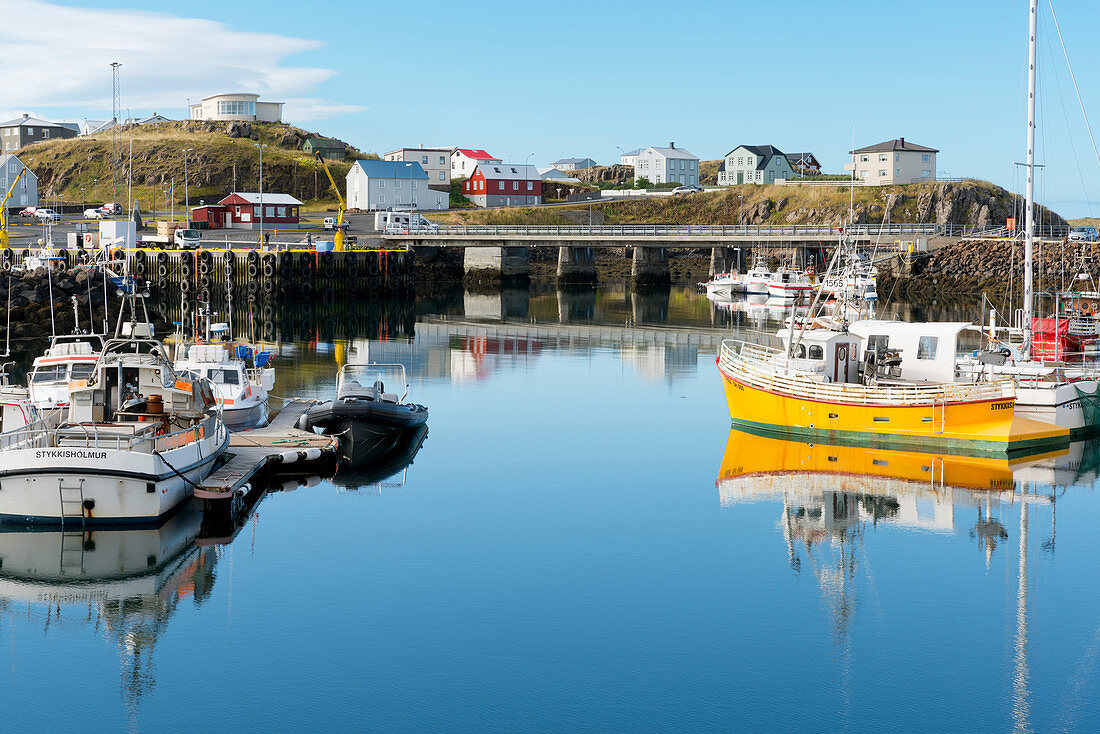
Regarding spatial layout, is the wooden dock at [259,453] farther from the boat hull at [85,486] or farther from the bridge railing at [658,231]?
the bridge railing at [658,231]

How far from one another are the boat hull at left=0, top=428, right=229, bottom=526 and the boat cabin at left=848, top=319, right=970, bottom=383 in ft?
59.8

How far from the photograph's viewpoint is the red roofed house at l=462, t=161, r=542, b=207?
413 feet

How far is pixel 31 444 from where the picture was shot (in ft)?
68.3

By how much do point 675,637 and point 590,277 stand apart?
81483mm

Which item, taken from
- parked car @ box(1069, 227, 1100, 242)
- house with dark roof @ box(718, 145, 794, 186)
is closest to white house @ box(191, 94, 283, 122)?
house with dark roof @ box(718, 145, 794, 186)

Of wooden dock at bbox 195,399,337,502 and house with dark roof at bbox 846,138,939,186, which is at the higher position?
house with dark roof at bbox 846,138,939,186

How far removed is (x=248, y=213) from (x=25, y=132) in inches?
3128

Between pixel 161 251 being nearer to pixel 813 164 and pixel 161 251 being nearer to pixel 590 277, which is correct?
pixel 590 277

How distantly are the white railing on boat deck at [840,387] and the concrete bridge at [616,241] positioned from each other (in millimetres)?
50611

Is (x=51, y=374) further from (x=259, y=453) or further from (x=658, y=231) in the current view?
(x=658, y=231)

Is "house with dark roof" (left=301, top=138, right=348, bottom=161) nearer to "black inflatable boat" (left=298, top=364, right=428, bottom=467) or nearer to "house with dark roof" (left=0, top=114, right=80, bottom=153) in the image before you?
"house with dark roof" (left=0, top=114, right=80, bottom=153)

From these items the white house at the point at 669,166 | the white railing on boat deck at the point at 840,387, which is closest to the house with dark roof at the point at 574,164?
the white house at the point at 669,166

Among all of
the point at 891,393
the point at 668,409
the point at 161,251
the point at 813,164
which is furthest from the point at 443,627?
the point at 813,164

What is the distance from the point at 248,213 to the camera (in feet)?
340
